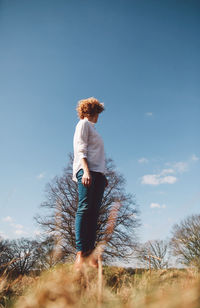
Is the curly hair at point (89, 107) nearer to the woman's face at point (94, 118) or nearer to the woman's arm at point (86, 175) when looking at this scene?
the woman's face at point (94, 118)

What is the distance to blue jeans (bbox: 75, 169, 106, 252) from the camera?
1992mm

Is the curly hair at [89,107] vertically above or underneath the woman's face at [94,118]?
above

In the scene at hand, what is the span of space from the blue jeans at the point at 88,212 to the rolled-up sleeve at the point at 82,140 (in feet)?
0.71

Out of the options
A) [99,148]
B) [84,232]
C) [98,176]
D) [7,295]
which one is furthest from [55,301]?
[99,148]

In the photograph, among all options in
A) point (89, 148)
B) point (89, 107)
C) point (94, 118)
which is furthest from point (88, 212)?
point (89, 107)

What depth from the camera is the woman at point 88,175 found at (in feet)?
6.75

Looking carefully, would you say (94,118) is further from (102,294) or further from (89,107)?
(102,294)

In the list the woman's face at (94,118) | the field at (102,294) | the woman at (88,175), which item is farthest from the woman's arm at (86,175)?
the field at (102,294)

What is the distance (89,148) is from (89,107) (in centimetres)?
66

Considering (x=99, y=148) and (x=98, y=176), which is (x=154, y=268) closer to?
(x=98, y=176)

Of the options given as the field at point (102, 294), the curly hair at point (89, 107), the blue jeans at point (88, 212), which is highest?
the curly hair at point (89, 107)

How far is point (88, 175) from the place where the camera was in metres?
2.17

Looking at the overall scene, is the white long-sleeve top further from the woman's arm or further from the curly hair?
the curly hair

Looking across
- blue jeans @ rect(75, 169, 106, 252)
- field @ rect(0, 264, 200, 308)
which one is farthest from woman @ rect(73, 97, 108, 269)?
field @ rect(0, 264, 200, 308)
